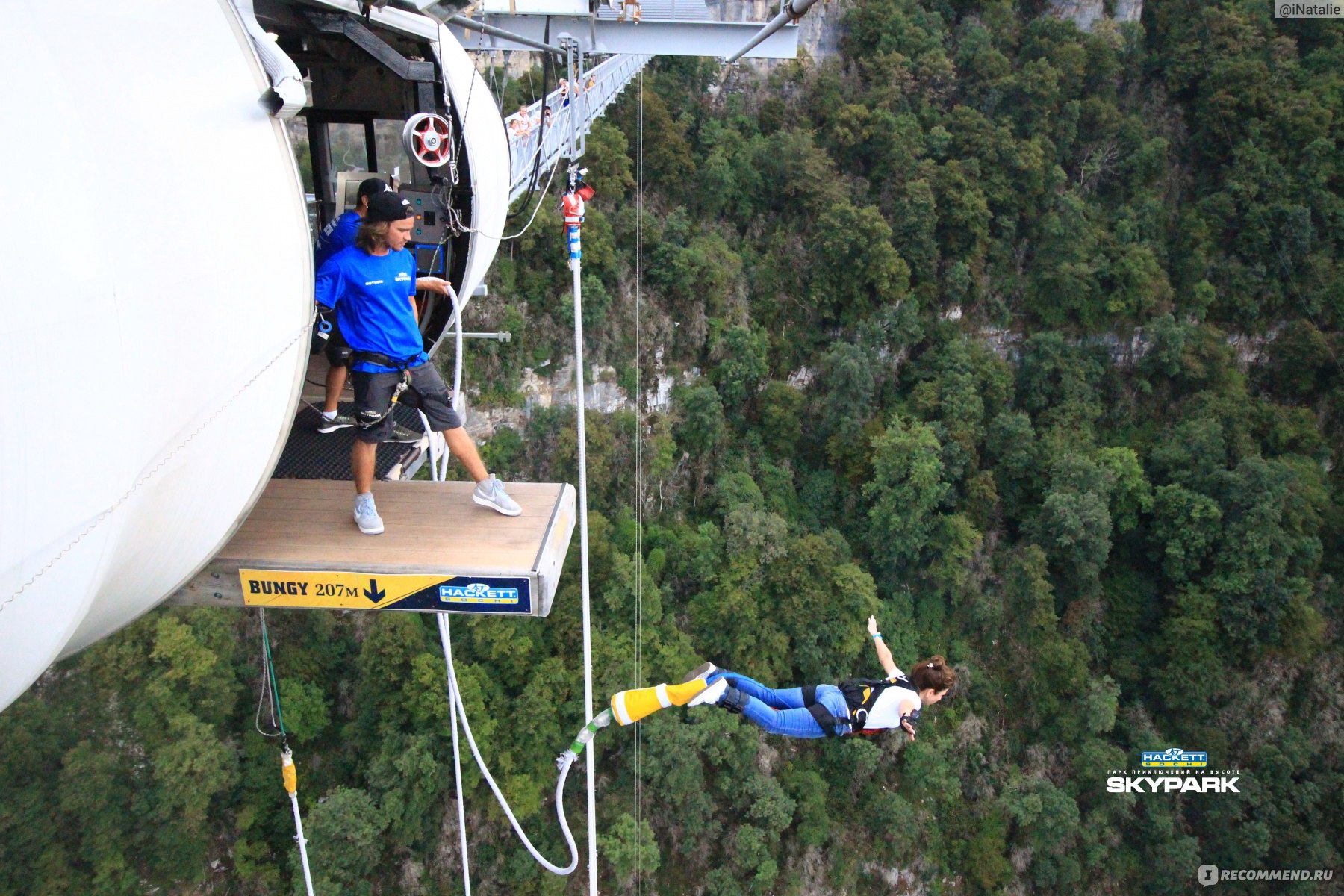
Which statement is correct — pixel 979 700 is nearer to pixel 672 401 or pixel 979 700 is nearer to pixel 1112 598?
pixel 1112 598

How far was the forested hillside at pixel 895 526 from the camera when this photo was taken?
14.7 meters

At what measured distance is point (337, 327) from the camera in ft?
11.5

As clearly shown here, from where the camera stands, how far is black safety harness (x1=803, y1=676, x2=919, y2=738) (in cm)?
476

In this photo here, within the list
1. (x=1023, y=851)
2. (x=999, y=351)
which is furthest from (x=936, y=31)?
(x=1023, y=851)

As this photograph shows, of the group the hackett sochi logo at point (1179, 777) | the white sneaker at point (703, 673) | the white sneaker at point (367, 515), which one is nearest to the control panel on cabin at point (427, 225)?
the white sneaker at point (367, 515)

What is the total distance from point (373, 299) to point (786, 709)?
3.29 metres

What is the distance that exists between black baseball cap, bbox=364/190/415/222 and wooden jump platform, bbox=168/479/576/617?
127cm

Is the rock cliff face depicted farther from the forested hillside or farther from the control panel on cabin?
the control panel on cabin

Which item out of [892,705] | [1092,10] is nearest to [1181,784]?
[892,705]

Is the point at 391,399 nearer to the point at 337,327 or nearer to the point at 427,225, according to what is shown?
the point at 337,327

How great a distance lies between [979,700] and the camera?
18547mm

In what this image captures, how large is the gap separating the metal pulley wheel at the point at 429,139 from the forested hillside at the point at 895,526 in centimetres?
1117

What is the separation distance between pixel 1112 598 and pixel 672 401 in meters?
11.4

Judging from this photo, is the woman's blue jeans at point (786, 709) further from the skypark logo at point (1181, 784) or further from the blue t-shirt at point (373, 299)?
the skypark logo at point (1181, 784)
